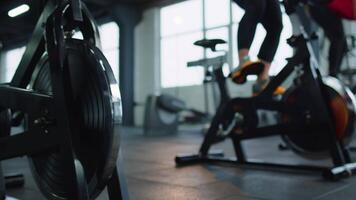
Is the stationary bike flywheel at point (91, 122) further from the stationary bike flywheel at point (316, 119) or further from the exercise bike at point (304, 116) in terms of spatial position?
the stationary bike flywheel at point (316, 119)

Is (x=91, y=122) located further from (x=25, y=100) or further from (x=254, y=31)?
(x=254, y=31)

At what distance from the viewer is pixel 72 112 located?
1.25 metres

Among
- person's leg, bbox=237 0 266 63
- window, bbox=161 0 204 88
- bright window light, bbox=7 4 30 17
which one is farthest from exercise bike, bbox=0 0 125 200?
window, bbox=161 0 204 88

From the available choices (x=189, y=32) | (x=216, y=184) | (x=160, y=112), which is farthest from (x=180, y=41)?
(x=216, y=184)

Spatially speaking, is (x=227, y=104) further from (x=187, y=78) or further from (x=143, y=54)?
(x=143, y=54)

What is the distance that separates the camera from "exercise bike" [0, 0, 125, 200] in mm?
1134

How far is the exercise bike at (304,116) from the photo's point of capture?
90.4 inches

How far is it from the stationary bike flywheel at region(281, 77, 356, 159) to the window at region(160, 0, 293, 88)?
201 inches

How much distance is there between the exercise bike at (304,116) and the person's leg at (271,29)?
126 mm

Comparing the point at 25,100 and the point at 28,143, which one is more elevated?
the point at 25,100

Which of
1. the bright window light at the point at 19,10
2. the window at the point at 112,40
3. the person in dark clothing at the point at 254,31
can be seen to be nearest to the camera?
the bright window light at the point at 19,10

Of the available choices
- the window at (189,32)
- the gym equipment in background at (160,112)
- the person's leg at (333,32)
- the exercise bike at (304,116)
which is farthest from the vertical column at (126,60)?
the exercise bike at (304,116)

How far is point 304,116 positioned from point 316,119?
92 mm

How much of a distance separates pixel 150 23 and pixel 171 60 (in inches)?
55.8
